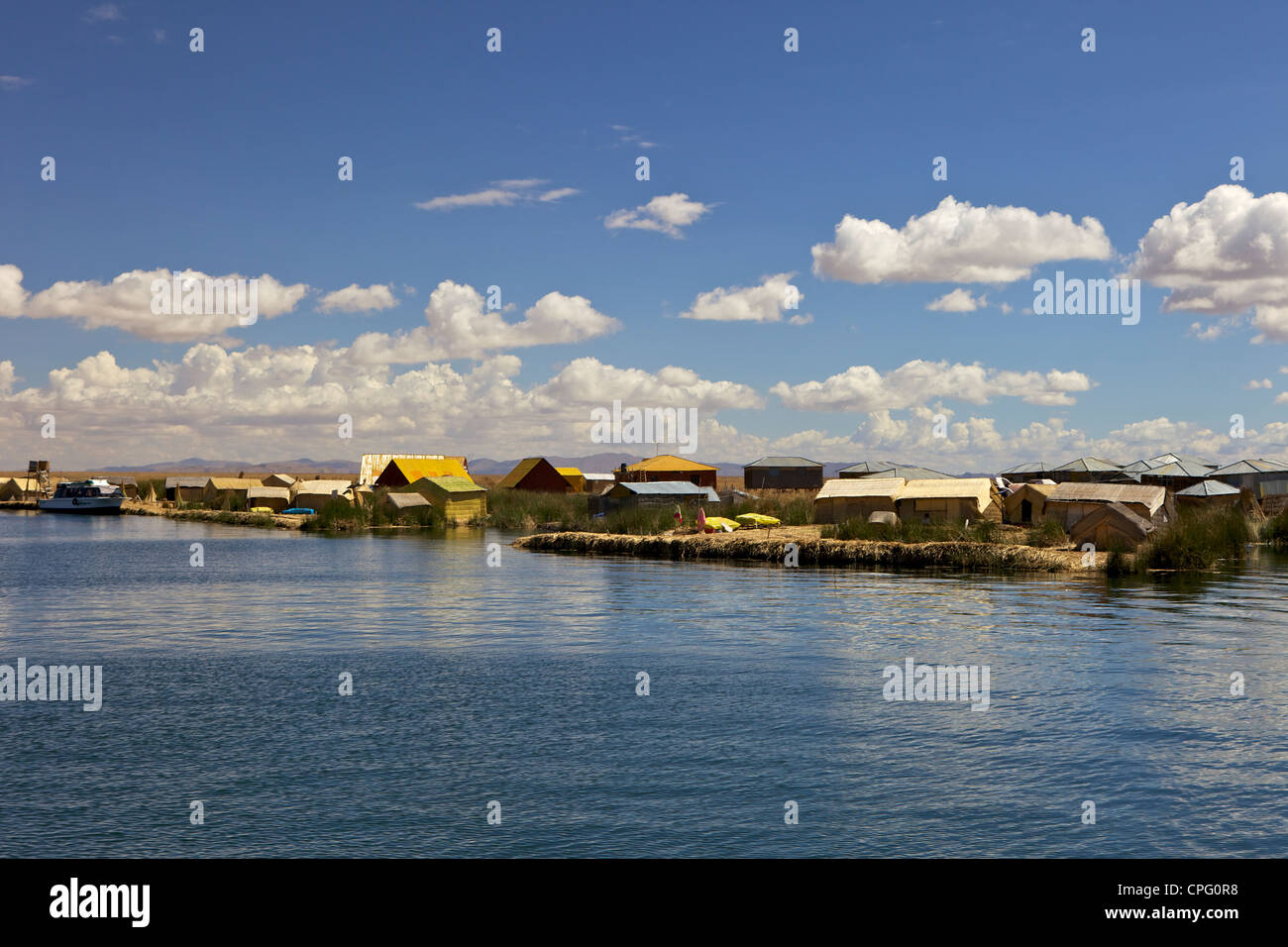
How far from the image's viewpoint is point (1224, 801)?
570 inches

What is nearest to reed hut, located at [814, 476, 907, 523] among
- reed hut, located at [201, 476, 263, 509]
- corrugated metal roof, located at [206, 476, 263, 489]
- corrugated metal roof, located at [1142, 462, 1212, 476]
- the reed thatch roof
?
the reed thatch roof

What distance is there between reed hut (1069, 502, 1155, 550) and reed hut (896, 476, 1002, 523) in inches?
308

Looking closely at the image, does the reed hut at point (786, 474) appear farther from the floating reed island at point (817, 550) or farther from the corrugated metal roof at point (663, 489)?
the floating reed island at point (817, 550)

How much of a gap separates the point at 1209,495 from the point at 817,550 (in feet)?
75.2

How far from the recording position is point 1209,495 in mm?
56906

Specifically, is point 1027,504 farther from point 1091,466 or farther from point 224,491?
point 224,491

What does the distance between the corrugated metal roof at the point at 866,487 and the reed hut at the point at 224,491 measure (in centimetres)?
6528

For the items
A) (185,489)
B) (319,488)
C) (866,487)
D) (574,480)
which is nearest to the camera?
(866,487)

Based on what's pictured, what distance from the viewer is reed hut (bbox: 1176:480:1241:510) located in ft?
185

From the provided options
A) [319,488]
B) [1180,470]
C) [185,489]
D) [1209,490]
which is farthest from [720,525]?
[185,489]

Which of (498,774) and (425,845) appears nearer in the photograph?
(425,845)
